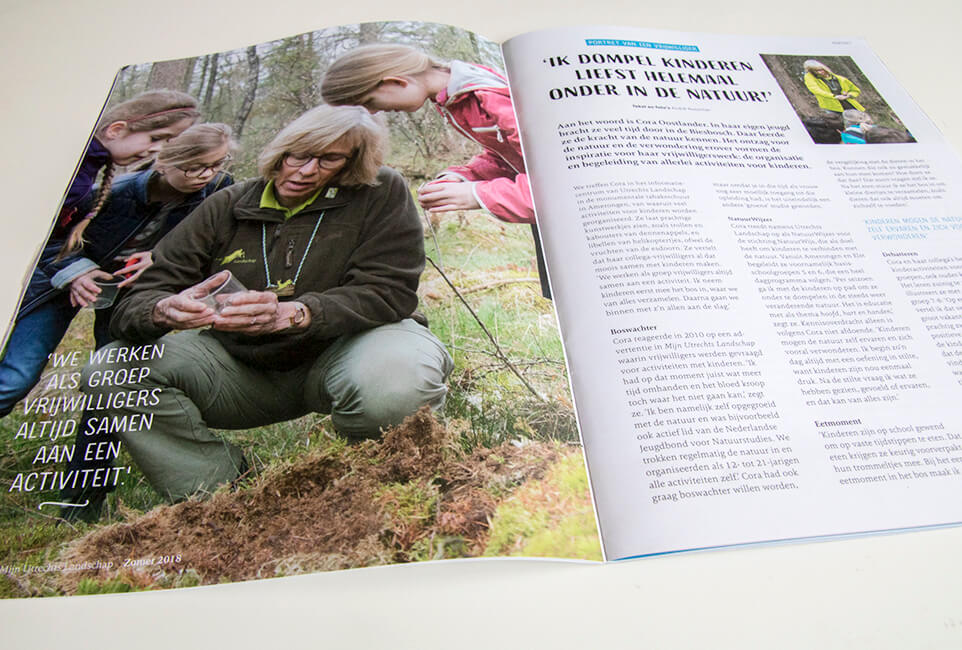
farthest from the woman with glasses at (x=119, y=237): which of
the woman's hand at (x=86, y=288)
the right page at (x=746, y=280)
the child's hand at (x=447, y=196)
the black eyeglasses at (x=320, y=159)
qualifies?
the right page at (x=746, y=280)

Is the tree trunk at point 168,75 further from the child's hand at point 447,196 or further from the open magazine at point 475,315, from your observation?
the child's hand at point 447,196

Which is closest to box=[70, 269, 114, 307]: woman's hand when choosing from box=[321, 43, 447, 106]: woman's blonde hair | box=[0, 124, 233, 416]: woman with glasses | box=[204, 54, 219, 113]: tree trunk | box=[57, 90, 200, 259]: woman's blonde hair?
box=[0, 124, 233, 416]: woman with glasses

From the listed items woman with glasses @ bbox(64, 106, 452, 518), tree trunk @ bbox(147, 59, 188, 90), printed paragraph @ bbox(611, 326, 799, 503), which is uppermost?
tree trunk @ bbox(147, 59, 188, 90)

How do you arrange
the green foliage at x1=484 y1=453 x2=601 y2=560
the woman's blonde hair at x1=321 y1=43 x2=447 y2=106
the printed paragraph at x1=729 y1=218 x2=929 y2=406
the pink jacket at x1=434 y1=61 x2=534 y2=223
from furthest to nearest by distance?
the woman's blonde hair at x1=321 y1=43 x2=447 y2=106 < the pink jacket at x1=434 y1=61 x2=534 y2=223 < the printed paragraph at x1=729 y1=218 x2=929 y2=406 < the green foliage at x1=484 y1=453 x2=601 y2=560

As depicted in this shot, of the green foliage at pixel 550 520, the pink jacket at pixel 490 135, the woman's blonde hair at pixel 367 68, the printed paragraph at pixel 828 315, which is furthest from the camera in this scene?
the woman's blonde hair at pixel 367 68

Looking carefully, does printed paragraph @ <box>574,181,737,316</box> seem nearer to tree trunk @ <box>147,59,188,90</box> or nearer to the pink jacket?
the pink jacket

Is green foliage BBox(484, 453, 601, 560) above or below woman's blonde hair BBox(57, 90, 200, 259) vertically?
below

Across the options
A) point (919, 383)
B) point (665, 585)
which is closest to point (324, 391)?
point (665, 585)

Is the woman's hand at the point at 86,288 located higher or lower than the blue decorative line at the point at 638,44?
lower
